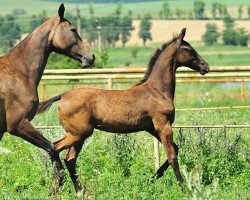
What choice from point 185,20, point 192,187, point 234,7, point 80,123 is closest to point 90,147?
point 80,123

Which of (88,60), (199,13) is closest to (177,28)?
(199,13)

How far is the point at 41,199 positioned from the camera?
983cm

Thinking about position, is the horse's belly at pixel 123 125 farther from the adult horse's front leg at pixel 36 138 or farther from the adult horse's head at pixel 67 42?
the adult horse's front leg at pixel 36 138

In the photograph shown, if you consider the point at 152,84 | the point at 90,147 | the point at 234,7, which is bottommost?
the point at 234,7

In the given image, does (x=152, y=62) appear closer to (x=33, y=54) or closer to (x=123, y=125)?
(x=123, y=125)

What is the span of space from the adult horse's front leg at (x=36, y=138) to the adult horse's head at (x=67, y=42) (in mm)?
1027

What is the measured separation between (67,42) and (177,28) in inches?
4663

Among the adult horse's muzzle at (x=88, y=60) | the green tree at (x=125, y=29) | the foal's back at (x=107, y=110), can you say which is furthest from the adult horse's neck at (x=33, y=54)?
the green tree at (x=125, y=29)

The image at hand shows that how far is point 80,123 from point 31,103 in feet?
3.78

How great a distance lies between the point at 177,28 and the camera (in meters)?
128

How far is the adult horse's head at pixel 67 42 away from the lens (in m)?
10.3

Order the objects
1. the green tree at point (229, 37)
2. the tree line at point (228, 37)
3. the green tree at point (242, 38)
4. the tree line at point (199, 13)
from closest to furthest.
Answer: the green tree at point (229, 37), the green tree at point (242, 38), the tree line at point (228, 37), the tree line at point (199, 13)

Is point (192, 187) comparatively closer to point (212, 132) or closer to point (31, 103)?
point (31, 103)

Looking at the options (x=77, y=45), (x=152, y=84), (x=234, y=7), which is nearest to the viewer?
(x=77, y=45)
